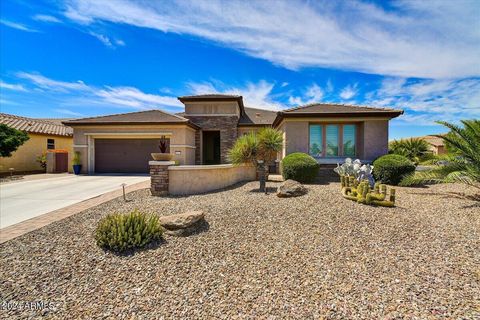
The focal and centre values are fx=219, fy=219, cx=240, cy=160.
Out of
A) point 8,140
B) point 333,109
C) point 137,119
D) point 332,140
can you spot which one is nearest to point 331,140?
point 332,140

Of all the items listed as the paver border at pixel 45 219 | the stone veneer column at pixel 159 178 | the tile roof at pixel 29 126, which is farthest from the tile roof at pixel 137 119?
the paver border at pixel 45 219

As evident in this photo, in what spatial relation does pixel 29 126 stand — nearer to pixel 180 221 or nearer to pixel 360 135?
pixel 180 221

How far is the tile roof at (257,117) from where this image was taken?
19.8 m

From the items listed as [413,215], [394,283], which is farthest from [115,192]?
[413,215]

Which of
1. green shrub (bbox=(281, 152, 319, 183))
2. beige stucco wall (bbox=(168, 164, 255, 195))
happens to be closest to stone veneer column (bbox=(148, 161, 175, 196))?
beige stucco wall (bbox=(168, 164, 255, 195))

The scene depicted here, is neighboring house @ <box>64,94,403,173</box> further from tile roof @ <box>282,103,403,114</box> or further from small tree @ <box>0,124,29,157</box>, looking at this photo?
small tree @ <box>0,124,29,157</box>

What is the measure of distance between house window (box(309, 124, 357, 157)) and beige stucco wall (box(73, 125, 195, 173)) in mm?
9254

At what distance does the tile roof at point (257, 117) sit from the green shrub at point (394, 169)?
10.8 meters

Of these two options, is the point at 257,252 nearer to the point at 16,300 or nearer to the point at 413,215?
the point at 16,300

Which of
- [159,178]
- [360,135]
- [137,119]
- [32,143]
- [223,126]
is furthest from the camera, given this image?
[223,126]

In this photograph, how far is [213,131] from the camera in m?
20.1

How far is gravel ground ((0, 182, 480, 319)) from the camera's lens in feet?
10.0

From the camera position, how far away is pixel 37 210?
7254 millimetres

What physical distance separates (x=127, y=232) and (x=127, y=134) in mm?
13660
